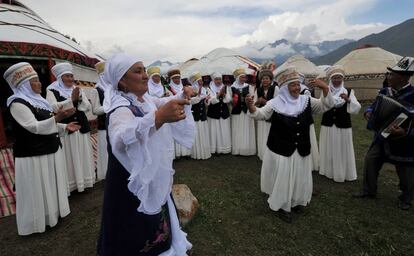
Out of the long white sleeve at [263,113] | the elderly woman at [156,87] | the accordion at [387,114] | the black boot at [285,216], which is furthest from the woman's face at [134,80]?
the elderly woman at [156,87]

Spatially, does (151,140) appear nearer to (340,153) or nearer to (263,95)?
(340,153)

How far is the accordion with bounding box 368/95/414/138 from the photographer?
3605 millimetres

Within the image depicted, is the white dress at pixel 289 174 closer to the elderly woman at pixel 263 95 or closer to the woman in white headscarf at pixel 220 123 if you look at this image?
the elderly woman at pixel 263 95

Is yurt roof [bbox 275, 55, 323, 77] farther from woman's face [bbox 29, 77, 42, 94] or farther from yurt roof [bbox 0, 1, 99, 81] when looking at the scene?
woman's face [bbox 29, 77, 42, 94]

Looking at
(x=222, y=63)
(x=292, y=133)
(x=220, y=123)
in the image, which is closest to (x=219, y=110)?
(x=220, y=123)

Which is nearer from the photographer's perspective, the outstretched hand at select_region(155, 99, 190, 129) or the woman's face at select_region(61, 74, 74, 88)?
the outstretched hand at select_region(155, 99, 190, 129)

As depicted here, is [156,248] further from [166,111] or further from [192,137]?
[166,111]

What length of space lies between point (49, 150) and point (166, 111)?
264 cm

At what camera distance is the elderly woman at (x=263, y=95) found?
18.5 ft

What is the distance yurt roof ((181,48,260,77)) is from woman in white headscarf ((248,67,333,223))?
1263 centimetres

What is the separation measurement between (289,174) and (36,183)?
10.2 feet

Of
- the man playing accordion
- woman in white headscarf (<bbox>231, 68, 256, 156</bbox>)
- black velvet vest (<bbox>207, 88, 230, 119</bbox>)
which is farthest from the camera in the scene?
black velvet vest (<bbox>207, 88, 230, 119</bbox>)

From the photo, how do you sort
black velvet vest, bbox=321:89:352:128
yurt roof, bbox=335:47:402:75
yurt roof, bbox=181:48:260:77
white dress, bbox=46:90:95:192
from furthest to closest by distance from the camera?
yurt roof, bbox=181:48:260:77, yurt roof, bbox=335:47:402:75, black velvet vest, bbox=321:89:352:128, white dress, bbox=46:90:95:192

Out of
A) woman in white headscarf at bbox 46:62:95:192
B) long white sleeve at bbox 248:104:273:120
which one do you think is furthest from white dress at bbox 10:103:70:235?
long white sleeve at bbox 248:104:273:120
